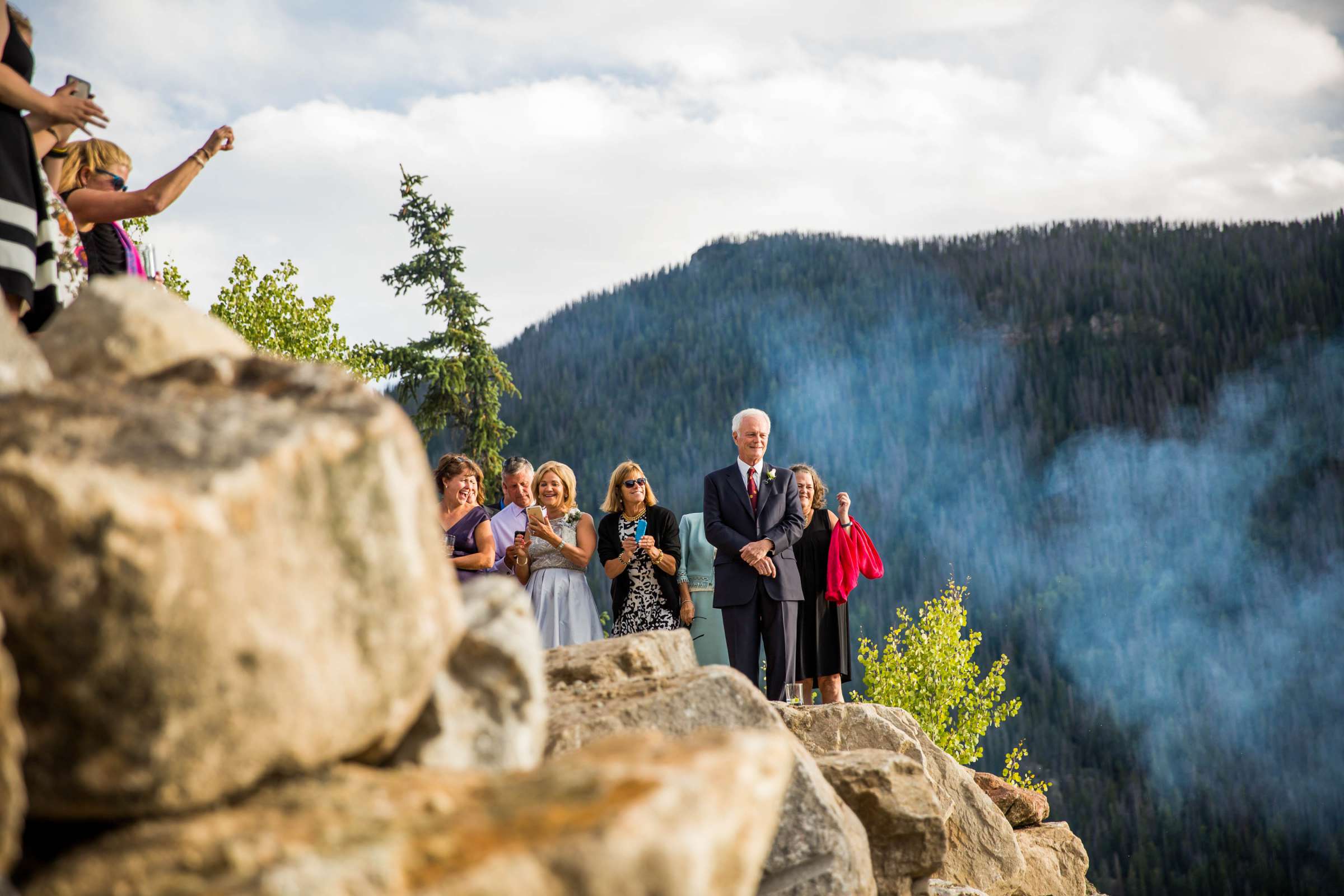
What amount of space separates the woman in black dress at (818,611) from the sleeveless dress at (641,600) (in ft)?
5.94

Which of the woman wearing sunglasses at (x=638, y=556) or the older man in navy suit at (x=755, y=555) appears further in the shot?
the older man in navy suit at (x=755, y=555)

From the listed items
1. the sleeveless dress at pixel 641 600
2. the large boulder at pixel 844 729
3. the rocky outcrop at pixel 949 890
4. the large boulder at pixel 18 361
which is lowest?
the rocky outcrop at pixel 949 890

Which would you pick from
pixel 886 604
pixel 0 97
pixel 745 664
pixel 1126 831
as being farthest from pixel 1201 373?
pixel 0 97

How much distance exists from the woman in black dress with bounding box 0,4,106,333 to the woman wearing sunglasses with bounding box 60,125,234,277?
0.76 meters

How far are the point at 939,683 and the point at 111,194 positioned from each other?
16110mm

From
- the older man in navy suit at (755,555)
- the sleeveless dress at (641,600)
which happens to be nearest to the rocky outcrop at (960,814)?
the older man in navy suit at (755,555)

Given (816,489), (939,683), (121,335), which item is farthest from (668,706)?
(939,683)

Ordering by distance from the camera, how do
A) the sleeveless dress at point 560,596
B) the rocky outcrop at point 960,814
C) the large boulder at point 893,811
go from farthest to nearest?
the sleeveless dress at point 560,596
the rocky outcrop at point 960,814
the large boulder at point 893,811

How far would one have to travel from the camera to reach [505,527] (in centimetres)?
771

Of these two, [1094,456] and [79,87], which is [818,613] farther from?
[1094,456]

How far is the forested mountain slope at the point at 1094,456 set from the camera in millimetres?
55875

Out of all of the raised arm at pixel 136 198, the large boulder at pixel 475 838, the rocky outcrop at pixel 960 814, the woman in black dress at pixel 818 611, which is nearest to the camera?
the large boulder at pixel 475 838

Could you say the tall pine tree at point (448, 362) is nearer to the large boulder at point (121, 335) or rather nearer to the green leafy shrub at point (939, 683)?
the green leafy shrub at point (939, 683)

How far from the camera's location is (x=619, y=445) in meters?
80.1
